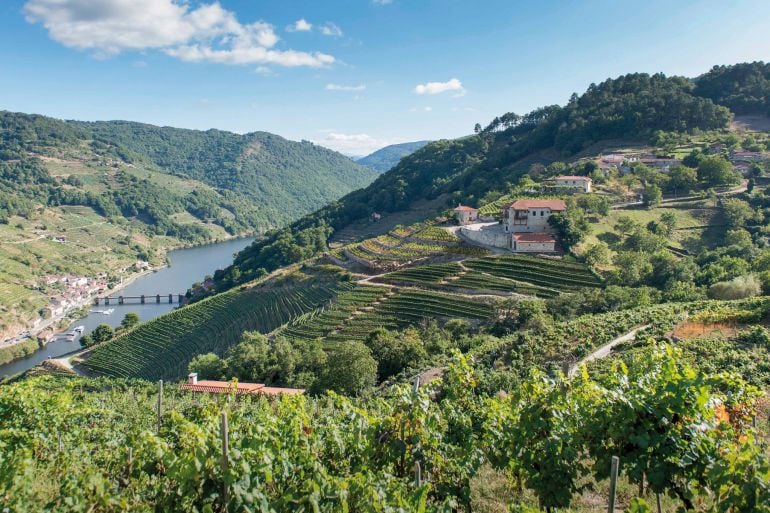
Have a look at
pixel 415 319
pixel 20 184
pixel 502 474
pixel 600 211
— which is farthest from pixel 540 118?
pixel 20 184

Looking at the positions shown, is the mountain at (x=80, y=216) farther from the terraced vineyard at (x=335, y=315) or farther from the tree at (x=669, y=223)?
the tree at (x=669, y=223)

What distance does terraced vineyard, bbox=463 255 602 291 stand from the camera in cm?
3731

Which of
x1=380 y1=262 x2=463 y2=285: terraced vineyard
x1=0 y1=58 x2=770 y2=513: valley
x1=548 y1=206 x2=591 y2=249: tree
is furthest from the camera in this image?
x1=548 y1=206 x2=591 y2=249: tree

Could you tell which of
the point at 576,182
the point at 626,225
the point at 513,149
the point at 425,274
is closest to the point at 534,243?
the point at 626,225

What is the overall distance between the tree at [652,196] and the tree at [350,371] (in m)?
39.9

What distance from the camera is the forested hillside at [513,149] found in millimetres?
74250

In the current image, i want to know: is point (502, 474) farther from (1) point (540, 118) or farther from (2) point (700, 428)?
(1) point (540, 118)

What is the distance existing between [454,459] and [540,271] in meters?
33.5

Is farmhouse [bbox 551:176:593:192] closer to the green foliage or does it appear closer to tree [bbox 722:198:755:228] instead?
tree [bbox 722:198:755:228]

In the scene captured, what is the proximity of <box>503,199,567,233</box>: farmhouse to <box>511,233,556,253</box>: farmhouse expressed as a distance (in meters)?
2.69

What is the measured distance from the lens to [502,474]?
31.6ft

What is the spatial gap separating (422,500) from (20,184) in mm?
183060

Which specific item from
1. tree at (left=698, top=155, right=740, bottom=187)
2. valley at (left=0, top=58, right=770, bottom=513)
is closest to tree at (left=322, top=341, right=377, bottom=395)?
valley at (left=0, top=58, right=770, bottom=513)

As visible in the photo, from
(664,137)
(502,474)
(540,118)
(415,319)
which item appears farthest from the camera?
(540,118)
